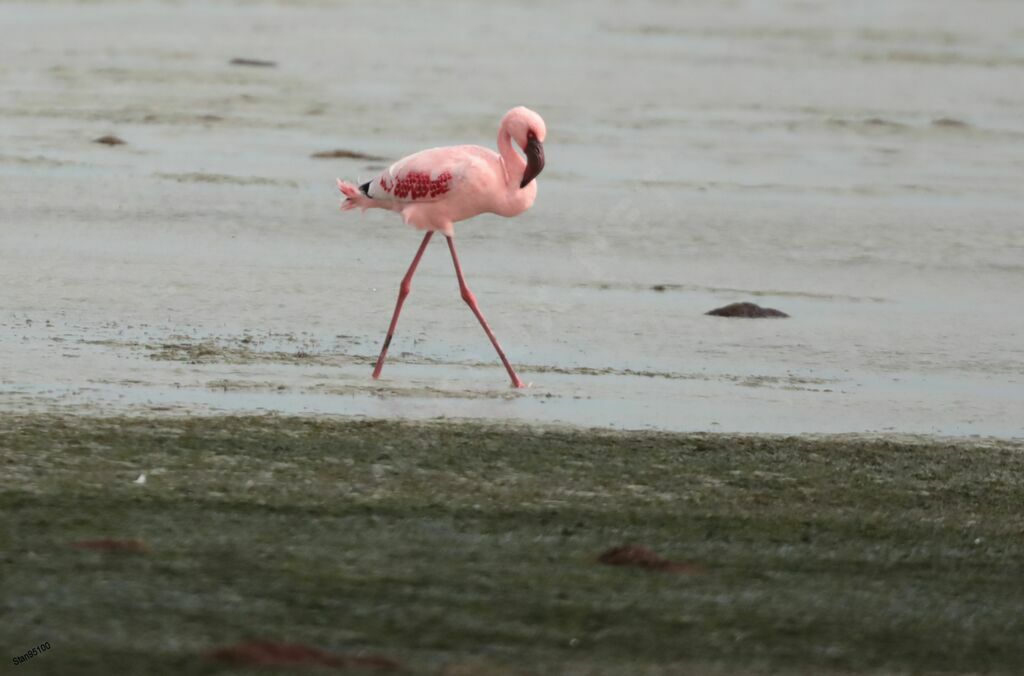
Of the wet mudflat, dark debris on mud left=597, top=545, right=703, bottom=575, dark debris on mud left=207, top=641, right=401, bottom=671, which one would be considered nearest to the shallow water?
the wet mudflat

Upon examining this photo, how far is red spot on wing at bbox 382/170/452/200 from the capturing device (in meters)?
8.48

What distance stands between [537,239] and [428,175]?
3248 millimetres

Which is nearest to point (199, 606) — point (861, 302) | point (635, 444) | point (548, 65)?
point (635, 444)

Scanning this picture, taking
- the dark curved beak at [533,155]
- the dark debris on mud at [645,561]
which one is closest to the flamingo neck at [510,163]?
the dark curved beak at [533,155]

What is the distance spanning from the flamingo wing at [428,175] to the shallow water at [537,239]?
2.27 ft

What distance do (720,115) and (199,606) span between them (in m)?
13.8

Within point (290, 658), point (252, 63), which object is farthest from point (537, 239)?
point (252, 63)

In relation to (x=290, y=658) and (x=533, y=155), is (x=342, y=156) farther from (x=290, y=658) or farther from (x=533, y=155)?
(x=290, y=658)

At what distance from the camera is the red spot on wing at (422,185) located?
8.48 m

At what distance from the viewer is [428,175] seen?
8500 mm

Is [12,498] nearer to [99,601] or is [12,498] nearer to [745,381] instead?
[99,601]

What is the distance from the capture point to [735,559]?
5.43 metres

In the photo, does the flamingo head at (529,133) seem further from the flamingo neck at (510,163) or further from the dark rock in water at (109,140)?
the dark rock in water at (109,140)

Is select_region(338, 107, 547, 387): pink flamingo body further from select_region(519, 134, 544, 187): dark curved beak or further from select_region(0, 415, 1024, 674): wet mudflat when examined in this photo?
select_region(0, 415, 1024, 674): wet mudflat
